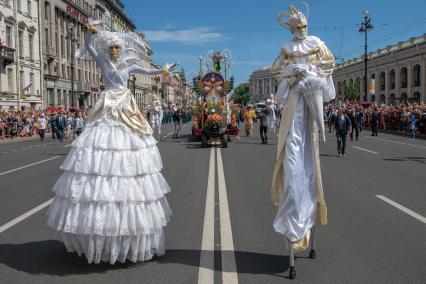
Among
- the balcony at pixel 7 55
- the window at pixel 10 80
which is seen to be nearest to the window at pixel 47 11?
the balcony at pixel 7 55

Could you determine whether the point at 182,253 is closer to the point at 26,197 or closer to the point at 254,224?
the point at 254,224

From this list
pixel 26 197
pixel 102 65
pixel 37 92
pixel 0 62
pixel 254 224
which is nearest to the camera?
pixel 102 65

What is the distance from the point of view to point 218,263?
516 centimetres

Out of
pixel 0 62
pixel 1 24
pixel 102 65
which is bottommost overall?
pixel 102 65

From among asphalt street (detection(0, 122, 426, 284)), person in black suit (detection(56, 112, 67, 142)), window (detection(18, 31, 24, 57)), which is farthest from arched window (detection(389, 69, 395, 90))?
asphalt street (detection(0, 122, 426, 284))

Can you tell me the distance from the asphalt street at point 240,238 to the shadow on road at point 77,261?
1 centimetres

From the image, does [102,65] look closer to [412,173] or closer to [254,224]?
[254,224]

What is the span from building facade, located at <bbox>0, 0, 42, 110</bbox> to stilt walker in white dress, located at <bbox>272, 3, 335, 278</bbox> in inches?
1527

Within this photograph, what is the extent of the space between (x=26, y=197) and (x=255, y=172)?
5.72 meters

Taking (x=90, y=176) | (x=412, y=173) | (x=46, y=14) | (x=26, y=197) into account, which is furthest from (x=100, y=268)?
(x=46, y=14)

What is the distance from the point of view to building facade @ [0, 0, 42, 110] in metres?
42.8

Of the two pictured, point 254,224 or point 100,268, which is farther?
point 254,224

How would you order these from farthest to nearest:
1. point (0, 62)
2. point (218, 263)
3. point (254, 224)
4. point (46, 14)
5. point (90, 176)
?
1. point (46, 14)
2. point (0, 62)
3. point (254, 224)
4. point (218, 263)
5. point (90, 176)

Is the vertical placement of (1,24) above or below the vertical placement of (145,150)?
above
